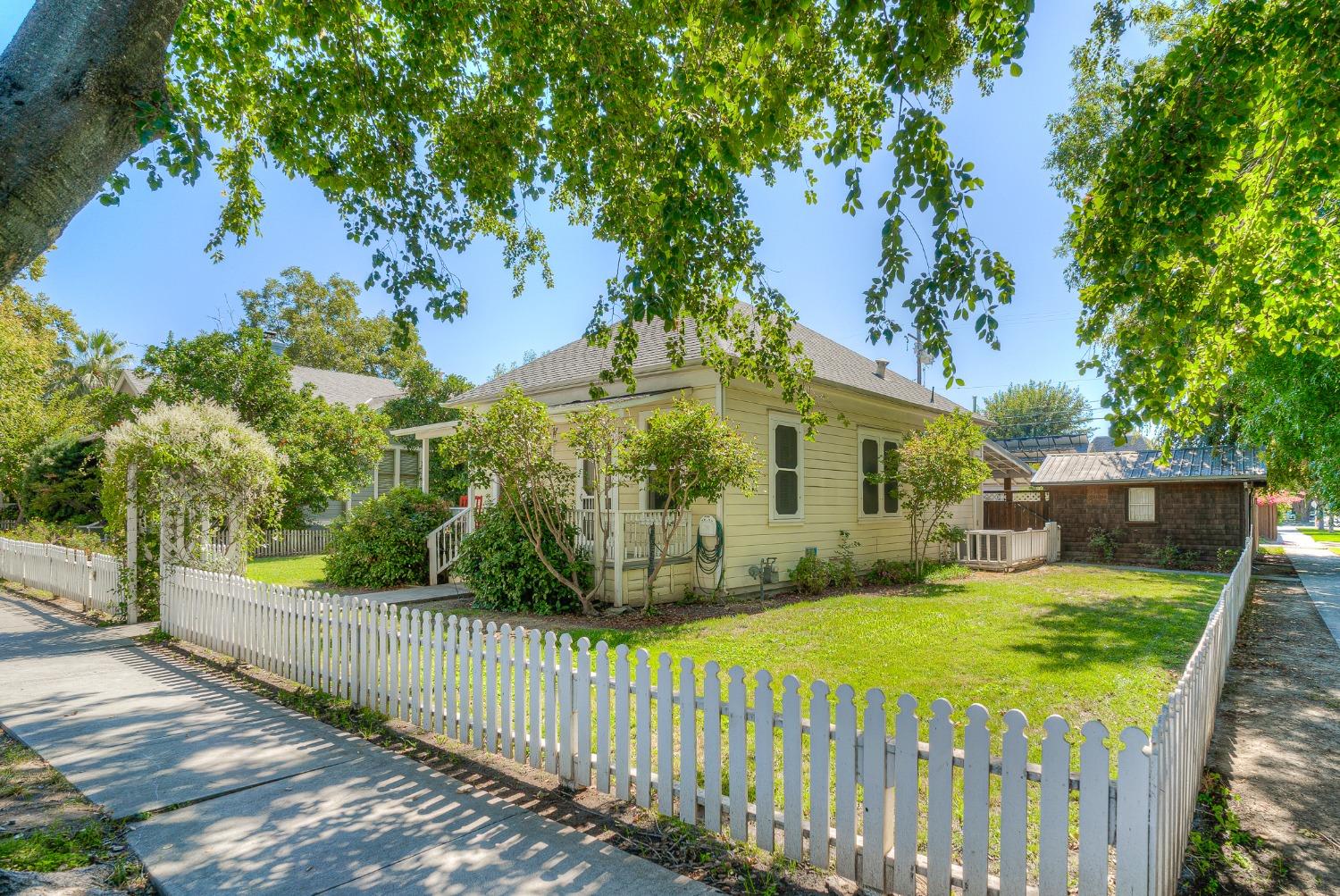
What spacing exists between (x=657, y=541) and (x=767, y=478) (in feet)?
8.27

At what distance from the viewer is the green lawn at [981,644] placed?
588 cm

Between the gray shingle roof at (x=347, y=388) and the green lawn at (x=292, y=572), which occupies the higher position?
the gray shingle roof at (x=347, y=388)

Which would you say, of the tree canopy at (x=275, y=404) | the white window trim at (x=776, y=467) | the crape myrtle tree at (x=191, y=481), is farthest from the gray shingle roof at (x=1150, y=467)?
the tree canopy at (x=275, y=404)

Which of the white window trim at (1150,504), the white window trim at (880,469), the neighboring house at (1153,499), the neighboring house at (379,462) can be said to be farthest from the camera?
the neighboring house at (379,462)

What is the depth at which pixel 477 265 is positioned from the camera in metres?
8.54

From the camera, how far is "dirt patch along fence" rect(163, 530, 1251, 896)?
2.55 m

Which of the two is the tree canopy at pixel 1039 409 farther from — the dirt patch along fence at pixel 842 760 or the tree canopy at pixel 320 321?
the dirt patch along fence at pixel 842 760

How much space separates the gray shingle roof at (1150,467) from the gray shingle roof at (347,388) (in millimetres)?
23150

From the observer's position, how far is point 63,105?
2.69 m

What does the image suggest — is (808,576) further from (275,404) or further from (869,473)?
(275,404)

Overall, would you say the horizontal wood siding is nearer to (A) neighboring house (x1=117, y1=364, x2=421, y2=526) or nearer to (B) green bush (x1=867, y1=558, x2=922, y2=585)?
(B) green bush (x1=867, y1=558, x2=922, y2=585)

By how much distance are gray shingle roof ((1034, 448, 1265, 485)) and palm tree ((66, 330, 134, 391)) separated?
1636 inches

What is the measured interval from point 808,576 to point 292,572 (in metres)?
11.3

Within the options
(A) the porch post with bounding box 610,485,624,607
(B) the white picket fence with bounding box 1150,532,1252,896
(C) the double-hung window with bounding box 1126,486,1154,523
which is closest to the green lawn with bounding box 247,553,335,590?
(A) the porch post with bounding box 610,485,624,607
